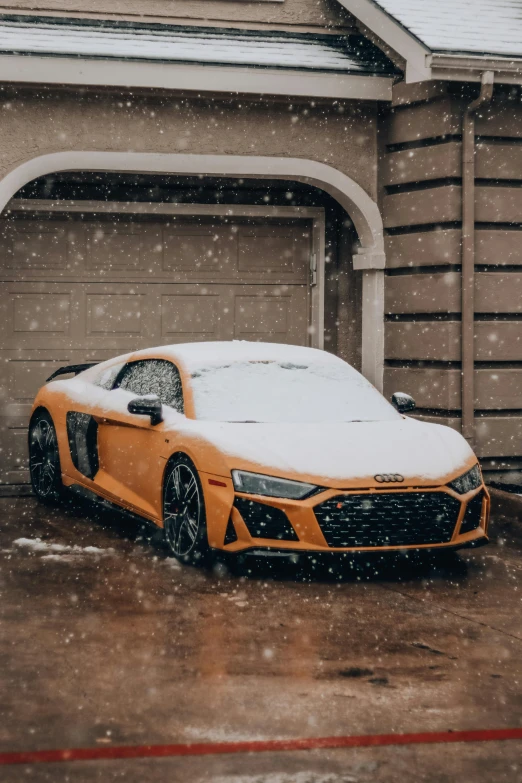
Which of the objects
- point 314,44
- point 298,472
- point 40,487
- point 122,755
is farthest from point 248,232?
point 122,755

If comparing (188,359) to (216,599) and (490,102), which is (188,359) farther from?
(490,102)

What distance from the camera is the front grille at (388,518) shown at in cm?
629

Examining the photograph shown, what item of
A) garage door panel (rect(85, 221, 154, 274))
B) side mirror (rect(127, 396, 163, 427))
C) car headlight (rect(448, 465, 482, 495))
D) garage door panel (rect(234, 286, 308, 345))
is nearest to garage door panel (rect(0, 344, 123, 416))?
garage door panel (rect(85, 221, 154, 274))

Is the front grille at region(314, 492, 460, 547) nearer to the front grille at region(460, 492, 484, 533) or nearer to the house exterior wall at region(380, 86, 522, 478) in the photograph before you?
the front grille at region(460, 492, 484, 533)

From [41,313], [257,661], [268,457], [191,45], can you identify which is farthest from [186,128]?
[257,661]

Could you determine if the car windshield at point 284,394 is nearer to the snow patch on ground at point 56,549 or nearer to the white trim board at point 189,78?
the snow patch on ground at point 56,549

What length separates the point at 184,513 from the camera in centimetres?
682

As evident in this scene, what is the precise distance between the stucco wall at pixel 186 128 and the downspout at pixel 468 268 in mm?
1076

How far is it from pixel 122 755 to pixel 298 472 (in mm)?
2770

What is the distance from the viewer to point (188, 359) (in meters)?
7.75

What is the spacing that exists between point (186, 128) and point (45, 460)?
3479 millimetres

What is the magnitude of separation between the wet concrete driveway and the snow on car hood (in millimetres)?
652

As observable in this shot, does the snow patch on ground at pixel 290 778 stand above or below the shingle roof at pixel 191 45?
below

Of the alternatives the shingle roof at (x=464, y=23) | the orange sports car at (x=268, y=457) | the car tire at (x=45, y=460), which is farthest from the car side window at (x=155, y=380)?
the shingle roof at (x=464, y=23)
